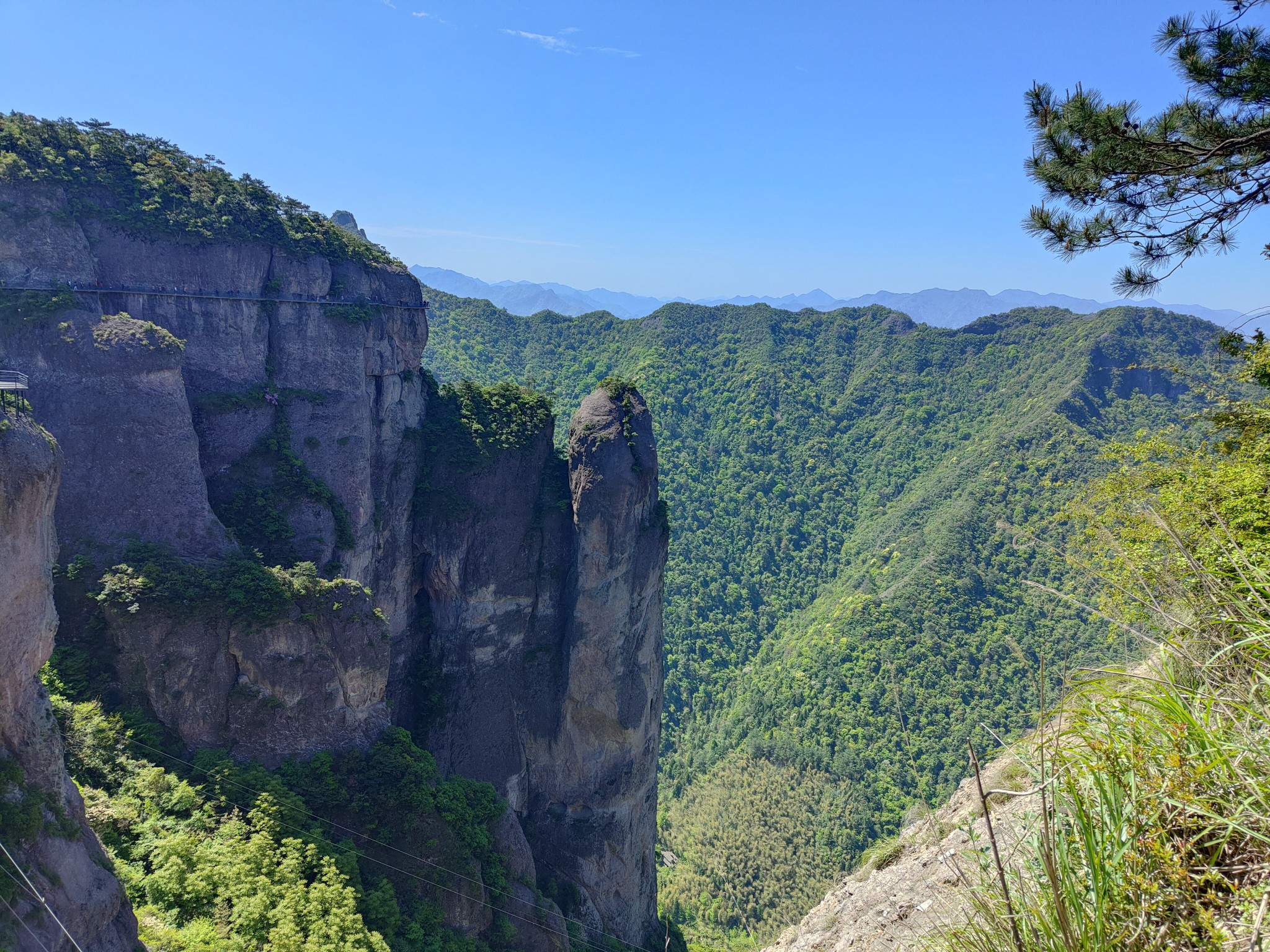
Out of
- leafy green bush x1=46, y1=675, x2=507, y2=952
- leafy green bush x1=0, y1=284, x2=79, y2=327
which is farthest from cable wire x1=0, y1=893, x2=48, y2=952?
leafy green bush x1=0, y1=284, x2=79, y2=327

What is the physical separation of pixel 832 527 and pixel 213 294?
74.8 m

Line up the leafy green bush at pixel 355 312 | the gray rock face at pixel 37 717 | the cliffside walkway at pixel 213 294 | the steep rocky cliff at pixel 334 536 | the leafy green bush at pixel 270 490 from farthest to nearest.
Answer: the leafy green bush at pixel 355 312
the leafy green bush at pixel 270 490
the cliffside walkway at pixel 213 294
the steep rocky cliff at pixel 334 536
the gray rock face at pixel 37 717

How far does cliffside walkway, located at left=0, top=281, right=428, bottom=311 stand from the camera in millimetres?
17984

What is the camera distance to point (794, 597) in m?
75.9

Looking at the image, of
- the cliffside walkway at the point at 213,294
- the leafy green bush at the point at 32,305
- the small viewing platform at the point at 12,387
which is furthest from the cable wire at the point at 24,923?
the cliffside walkway at the point at 213,294

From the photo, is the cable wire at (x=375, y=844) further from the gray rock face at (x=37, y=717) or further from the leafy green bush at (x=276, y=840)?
the gray rock face at (x=37, y=717)

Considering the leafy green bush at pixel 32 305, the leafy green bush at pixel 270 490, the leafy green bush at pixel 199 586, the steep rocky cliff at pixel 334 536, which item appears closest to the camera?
the leafy green bush at pixel 199 586

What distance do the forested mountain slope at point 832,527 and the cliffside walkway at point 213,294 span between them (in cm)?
1591

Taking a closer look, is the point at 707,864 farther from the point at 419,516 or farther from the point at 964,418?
the point at 964,418

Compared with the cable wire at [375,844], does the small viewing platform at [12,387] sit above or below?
above

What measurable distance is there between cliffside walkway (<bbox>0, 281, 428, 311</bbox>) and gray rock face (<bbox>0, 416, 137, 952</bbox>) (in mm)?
9468

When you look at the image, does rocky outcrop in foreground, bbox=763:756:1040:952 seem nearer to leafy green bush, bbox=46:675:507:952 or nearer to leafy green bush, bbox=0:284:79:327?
leafy green bush, bbox=46:675:507:952

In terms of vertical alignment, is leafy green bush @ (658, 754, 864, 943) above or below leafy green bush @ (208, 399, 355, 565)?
below

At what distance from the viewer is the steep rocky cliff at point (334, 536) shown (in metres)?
16.2
